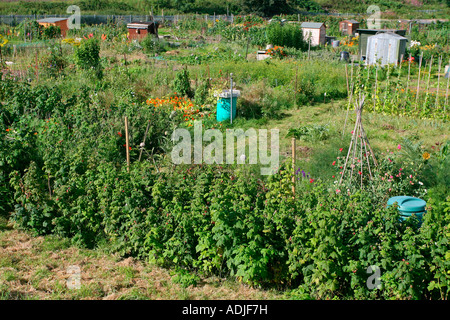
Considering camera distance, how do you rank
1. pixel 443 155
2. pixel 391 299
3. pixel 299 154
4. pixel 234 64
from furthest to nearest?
pixel 234 64, pixel 299 154, pixel 443 155, pixel 391 299

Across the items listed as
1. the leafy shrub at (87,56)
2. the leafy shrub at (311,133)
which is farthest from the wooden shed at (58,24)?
the leafy shrub at (311,133)

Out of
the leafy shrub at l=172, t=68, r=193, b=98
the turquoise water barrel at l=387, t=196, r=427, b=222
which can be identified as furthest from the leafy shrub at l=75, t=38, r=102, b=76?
the turquoise water barrel at l=387, t=196, r=427, b=222

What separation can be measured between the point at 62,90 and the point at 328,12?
43.7 meters

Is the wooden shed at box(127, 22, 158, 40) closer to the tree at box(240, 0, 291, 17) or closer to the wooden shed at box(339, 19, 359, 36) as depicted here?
the wooden shed at box(339, 19, 359, 36)

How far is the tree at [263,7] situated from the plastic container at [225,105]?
32.7 meters

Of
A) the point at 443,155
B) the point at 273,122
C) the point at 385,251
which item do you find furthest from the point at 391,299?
the point at 273,122

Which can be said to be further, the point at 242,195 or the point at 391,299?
the point at 242,195

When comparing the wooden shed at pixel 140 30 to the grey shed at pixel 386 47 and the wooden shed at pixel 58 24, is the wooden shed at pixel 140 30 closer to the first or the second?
the wooden shed at pixel 58 24

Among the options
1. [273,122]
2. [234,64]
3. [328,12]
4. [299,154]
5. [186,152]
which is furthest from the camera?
[328,12]

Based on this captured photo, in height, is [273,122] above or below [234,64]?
below

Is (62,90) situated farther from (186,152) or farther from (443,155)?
(443,155)

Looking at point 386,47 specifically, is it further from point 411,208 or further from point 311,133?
point 411,208

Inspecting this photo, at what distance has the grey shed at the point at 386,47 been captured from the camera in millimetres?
16828
